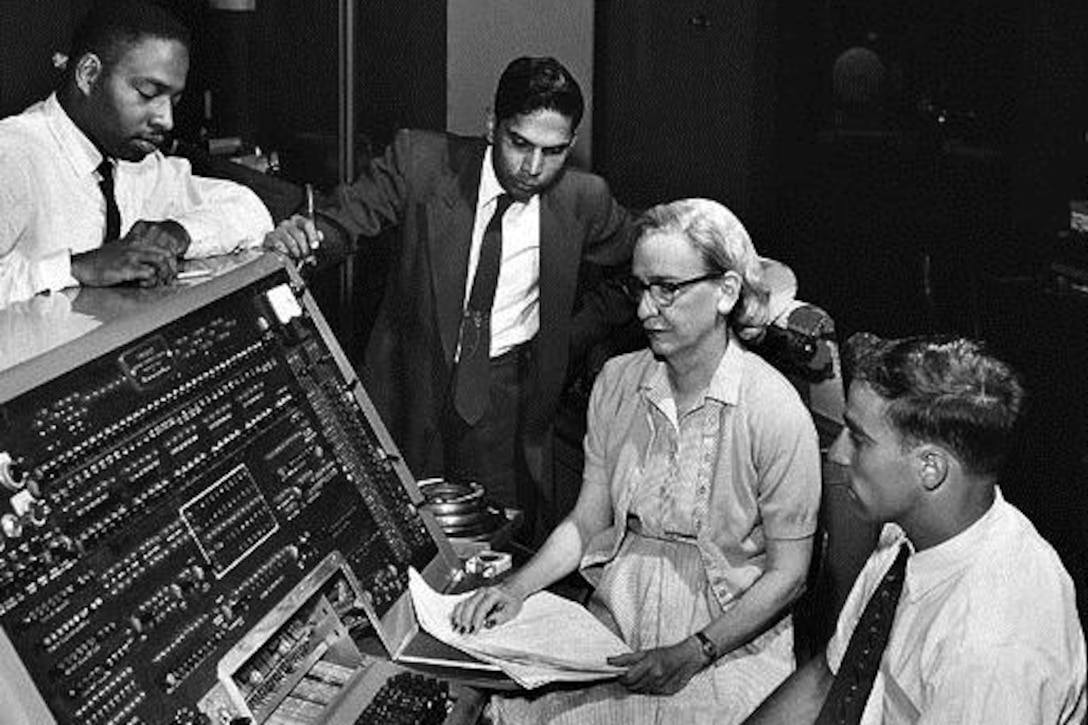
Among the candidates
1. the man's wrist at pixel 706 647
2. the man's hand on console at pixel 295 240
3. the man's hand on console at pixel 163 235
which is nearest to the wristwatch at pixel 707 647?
the man's wrist at pixel 706 647

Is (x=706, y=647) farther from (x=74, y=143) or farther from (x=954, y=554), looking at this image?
(x=74, y=143)

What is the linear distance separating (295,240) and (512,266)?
3.50 feet

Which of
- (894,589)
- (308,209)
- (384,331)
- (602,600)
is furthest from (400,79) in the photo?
(894,589)

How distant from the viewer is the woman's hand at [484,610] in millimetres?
2613

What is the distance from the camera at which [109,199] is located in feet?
10.3

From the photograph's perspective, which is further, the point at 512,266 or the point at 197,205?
the point at 512,266

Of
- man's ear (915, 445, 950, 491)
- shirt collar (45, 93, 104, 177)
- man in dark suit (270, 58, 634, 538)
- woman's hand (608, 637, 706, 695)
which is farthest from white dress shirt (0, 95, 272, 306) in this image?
man's ear (915, 445, 950, 491)

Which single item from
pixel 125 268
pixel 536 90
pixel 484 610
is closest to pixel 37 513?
pixel 125 268

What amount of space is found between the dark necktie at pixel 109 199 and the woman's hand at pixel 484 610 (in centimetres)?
101

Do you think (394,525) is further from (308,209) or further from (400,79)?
(400,79)

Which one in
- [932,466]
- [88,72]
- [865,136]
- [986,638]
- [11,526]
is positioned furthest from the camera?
[865,136]

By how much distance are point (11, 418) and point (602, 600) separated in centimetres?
144

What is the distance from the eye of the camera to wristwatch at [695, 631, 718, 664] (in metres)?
2.87

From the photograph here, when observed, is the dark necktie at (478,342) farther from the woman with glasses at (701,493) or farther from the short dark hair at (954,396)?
the short dark hair at (954,396)
